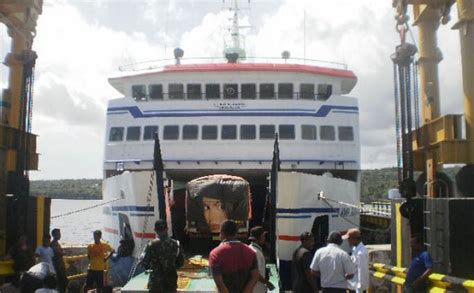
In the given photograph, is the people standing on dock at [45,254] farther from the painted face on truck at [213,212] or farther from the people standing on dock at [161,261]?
the painted face on truck at [213,212]

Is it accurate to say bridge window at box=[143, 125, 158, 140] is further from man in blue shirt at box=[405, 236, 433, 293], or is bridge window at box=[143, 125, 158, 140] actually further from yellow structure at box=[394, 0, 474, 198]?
man in blue shirt at box=[405, 236, 433, 293]

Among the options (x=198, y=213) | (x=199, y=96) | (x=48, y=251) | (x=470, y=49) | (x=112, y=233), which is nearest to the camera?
(x=48, y=251)

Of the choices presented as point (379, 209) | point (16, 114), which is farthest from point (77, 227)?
point (16, 114)

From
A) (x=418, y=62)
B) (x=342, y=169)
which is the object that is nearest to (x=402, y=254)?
(x=418, y=62)

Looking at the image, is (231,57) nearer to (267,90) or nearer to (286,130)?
(267,90)

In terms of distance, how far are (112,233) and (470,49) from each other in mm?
9018

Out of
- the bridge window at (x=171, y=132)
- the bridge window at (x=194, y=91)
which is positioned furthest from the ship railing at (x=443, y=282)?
the bridge window at (x=194, y=91)

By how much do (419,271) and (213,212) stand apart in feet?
17.2

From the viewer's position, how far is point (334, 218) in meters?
12.1

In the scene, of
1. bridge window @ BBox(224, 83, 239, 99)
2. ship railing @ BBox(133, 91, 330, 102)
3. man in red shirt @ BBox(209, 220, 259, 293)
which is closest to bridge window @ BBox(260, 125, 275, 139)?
ship railing @ BBox(133, 91, 330, 102)

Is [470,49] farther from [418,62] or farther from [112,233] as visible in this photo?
[112,233]

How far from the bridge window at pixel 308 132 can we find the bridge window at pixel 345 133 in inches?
27.6

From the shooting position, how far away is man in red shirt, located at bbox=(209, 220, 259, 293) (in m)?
5.04

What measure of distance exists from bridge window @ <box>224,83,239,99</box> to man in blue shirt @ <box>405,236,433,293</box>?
370 inches
